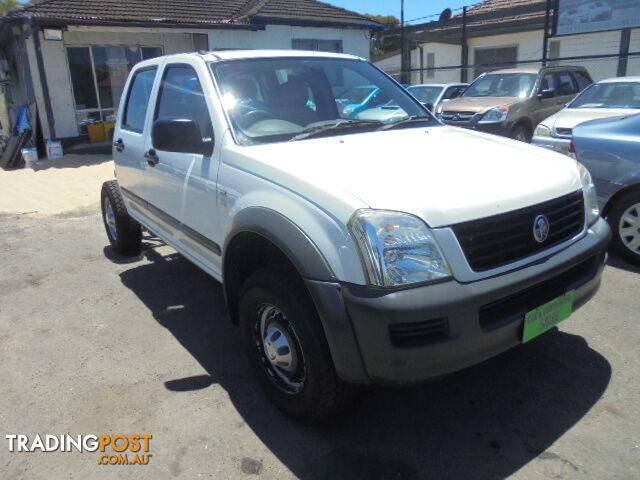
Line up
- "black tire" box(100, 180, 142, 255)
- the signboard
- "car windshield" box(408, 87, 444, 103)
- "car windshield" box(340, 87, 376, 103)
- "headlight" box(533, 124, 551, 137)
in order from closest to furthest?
"car windshield" box(340, 87, 376, 103) < "black tire" box(100, 180, 142, 255) < "headlight" box(533, 124, 551, 137) < "car windshield" box(408, 87, 444, 103) < the signboard

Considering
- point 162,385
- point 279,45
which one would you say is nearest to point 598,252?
point 162,385

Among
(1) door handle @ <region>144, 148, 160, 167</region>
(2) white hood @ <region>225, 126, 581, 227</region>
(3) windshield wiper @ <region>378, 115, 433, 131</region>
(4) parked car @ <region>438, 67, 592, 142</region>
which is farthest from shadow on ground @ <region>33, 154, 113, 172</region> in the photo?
A: (2) white hood @ <region>225, 126, 581, 227</region>

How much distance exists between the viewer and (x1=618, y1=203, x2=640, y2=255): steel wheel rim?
15.1 ft

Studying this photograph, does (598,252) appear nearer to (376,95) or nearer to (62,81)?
(376,95)

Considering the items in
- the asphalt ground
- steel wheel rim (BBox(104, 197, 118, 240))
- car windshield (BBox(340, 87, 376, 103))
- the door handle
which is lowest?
the asphalt ground

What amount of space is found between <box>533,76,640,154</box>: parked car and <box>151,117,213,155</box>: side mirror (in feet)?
16.6

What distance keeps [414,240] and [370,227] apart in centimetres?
19

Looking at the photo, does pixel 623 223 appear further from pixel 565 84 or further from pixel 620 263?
pixel 565 84

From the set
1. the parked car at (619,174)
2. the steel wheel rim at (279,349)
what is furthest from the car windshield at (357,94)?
the parked car at (619,174)

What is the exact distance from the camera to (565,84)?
1125cm

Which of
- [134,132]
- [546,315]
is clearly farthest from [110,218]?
[546,315]

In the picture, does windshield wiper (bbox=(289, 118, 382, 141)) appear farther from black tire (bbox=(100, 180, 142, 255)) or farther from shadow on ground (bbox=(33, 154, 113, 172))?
shadow on ground (bbox=(33, 154, 113, 172))

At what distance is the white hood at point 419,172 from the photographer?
7.73 ft

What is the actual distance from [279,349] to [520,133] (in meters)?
8.69
